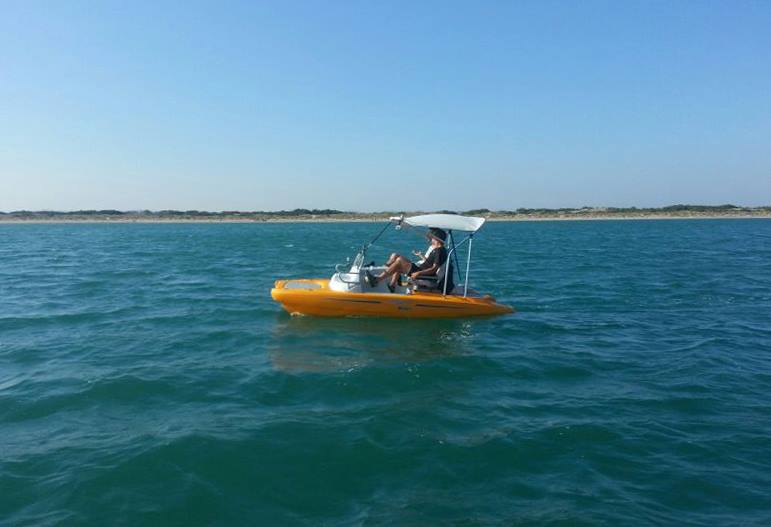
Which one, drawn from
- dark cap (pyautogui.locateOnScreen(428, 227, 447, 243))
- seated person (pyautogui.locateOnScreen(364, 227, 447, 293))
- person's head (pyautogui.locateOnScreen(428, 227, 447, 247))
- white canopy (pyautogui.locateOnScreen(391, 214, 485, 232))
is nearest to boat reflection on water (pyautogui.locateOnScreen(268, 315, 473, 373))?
seated person (pyautogui.locateOnScreen(364, 227, 447, 293))

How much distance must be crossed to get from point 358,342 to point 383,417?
161 inches

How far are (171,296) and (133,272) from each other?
24.9 ft

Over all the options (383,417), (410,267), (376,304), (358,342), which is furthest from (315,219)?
(383,417)

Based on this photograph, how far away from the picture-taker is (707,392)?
8953mm

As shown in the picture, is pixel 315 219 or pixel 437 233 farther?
pixel 315 219

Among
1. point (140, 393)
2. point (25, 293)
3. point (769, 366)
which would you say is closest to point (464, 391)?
point (140, 393)

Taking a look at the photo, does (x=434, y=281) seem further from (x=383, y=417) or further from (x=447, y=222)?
(x=383, y=417)

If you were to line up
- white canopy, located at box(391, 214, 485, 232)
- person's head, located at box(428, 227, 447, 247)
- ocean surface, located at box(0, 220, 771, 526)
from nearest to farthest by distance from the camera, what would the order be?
ocean surface, located at box(0, 220, 771, 526), person's head, located at box(428, 227, 447, 247), white canopy, located at box(391, 214, 485, 232)

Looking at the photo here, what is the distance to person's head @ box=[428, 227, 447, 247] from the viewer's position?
13.9 metres

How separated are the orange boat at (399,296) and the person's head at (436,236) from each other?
106 mm

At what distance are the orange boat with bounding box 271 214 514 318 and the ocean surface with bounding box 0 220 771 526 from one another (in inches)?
12.6

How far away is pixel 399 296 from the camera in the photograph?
13695 millimetres

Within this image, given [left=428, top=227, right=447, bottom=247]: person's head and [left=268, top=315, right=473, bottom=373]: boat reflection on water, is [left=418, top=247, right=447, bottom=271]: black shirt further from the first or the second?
[left=268, top=315, right=473, bottom=373]: boat reflection on water

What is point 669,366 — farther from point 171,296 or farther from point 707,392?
point 171,296
